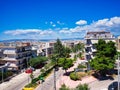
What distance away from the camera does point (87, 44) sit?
67.6 meters

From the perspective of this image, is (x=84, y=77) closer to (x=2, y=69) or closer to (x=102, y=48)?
(x=102, y=48)

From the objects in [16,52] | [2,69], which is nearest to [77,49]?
[16,52]

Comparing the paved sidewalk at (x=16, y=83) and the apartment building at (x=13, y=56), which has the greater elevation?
the apartment building at (x=13, y=56)

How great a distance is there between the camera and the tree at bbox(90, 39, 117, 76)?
5023 centimetres

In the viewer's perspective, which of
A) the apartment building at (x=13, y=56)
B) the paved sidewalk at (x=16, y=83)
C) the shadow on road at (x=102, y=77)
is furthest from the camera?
the apartment building at (x=13, y=56)

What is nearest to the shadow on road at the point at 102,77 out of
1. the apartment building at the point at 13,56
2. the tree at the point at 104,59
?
the tree at the point at 104,59

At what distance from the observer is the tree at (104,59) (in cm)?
5023

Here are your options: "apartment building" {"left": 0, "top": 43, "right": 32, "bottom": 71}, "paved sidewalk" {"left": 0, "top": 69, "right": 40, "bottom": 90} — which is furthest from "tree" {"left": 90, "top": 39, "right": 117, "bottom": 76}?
"apartment building" {"left": 0, "top": 43, "right": 32, "bottom": 71}

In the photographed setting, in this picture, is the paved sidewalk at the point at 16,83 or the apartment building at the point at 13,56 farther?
the apartment building at the point at 13,56

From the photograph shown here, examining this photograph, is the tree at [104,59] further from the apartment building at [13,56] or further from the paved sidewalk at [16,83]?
the apartment building at [13,56]

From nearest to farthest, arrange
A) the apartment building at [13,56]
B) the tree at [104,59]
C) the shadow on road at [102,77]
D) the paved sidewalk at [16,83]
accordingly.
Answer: the tree at [104,59] → the shadow on road at [102,77] → the paved sidewalk at [16,83] → the apartment building at [13,56]

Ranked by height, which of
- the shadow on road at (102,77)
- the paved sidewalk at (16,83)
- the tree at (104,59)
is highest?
the tree at (104,59)

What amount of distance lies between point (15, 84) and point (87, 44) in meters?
23.3

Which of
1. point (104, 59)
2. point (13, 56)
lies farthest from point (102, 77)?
point (13, 56)
